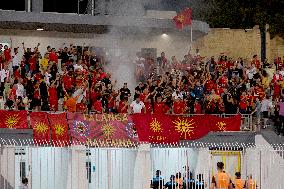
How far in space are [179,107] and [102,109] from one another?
2.84 metres

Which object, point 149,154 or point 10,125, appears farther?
point 10,125

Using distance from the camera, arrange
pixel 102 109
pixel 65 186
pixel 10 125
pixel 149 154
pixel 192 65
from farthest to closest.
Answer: pixel 192 65 → pixel 102 109 → pixel 10 125 → pixel 149 154 → pixel 65 186

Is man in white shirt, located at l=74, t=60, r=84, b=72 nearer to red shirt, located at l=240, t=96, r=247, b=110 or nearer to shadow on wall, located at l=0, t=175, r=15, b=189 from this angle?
red shirt, located at l=240, t=96, r=247, b=110

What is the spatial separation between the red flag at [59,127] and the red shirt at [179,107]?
15.9 feet

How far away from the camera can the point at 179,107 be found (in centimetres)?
2695

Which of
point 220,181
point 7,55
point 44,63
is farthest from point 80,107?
point 220,181

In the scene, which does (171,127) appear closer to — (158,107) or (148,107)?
(158,107)

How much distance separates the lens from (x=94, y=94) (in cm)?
2683

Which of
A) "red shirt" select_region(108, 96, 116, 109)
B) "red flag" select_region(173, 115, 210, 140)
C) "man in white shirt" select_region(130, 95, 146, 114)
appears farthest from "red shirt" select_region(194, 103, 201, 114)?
"red shirt" select_region(108, 96, 116, 109)

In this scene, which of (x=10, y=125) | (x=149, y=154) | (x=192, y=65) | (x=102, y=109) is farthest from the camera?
(x=192, y=65)

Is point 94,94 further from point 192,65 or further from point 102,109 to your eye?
point 192,65

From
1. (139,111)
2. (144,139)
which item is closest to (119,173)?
(144,139)

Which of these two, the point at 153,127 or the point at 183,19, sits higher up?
the point at 183,19

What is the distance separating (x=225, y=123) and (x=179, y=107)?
1.80 metres
